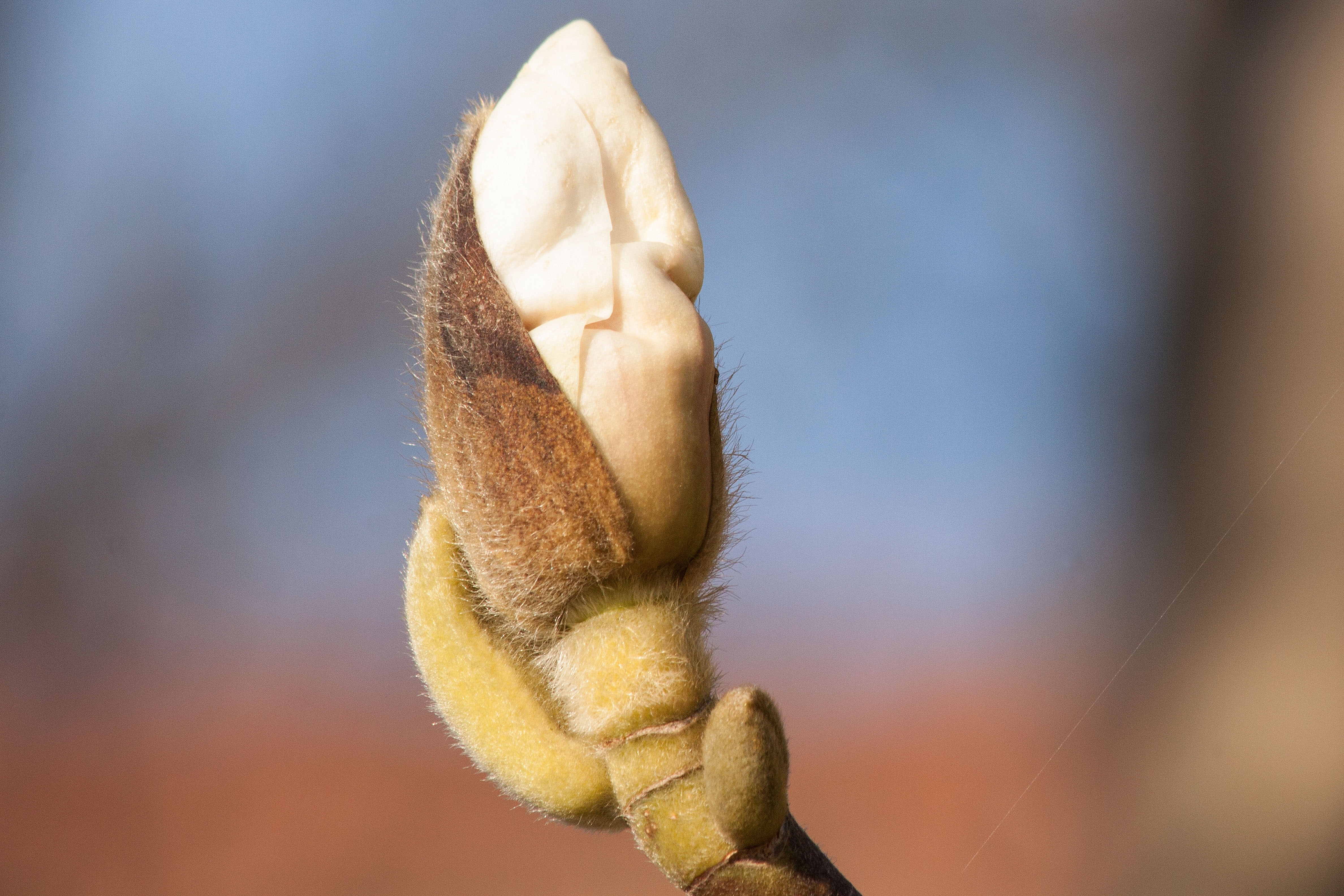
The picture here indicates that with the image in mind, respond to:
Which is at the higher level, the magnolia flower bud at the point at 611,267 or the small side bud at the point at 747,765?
the magnolia flower bud at the point at 611,267

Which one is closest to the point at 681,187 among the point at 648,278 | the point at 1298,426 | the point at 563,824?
the point at 648,278

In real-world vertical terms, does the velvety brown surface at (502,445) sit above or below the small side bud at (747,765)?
above

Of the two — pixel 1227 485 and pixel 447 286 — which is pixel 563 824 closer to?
pixel 447 286

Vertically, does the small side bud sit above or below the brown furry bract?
below
